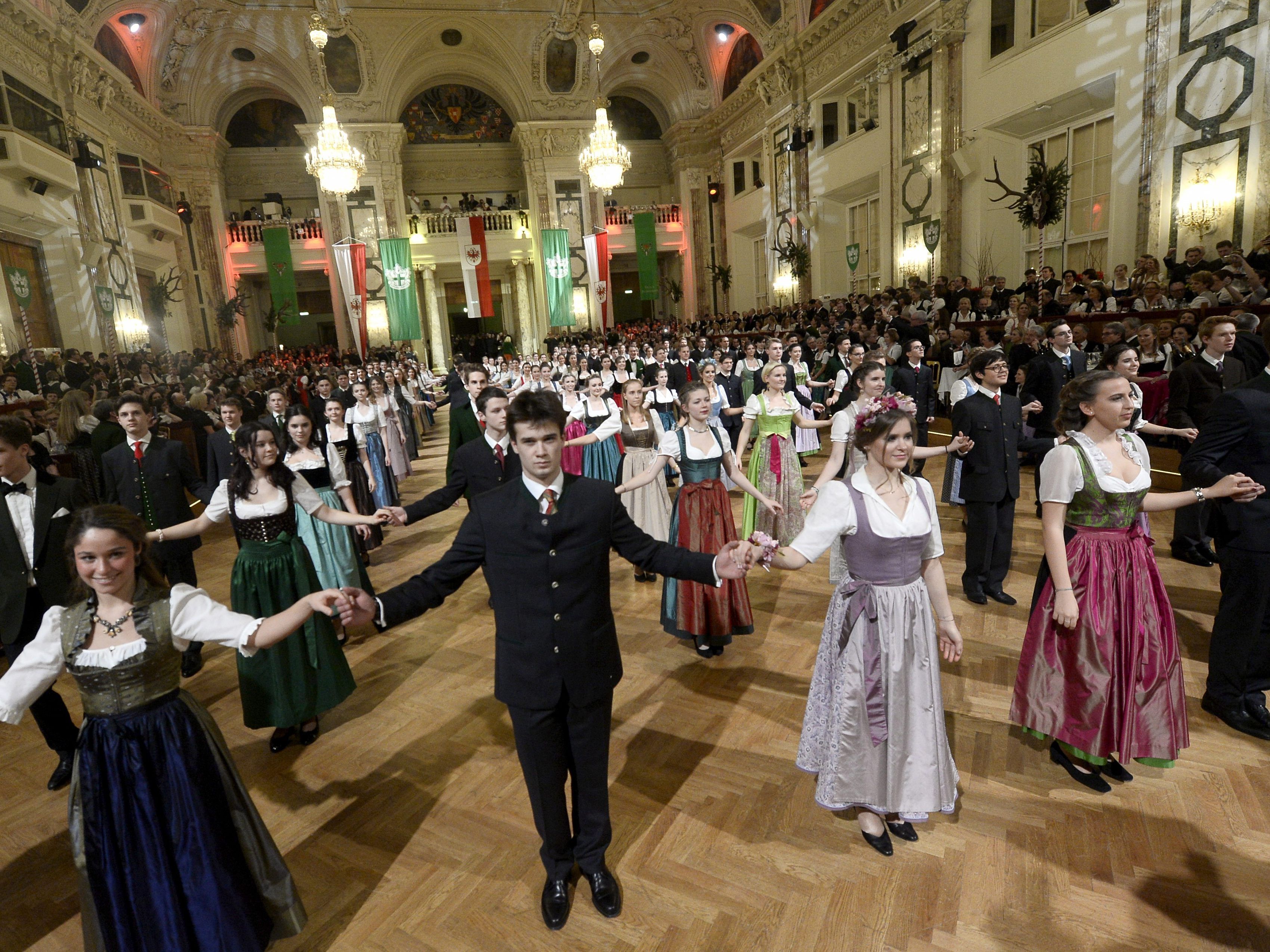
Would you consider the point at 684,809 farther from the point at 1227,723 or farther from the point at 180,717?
the point at 1227,723

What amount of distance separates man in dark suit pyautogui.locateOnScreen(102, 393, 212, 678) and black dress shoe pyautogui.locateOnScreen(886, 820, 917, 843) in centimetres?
413

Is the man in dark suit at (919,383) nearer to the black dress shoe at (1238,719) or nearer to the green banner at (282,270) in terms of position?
the black dress shoe at (1238,719)

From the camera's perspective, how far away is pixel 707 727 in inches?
143

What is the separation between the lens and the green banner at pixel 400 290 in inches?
870

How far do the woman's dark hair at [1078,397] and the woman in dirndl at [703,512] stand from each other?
70.8 inches

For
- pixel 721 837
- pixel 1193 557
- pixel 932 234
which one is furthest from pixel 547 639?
pixel 932 234

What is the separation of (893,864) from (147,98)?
91.6 ft

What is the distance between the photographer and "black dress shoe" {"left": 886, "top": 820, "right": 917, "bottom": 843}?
2.75 m

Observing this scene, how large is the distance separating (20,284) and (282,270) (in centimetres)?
1048

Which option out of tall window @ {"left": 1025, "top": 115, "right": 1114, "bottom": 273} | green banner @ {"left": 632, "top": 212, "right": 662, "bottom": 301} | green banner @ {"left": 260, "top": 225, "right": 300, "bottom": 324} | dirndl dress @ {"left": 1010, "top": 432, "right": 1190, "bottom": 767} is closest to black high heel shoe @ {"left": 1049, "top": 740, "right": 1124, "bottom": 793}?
dirndl dress @ {"left": 1010, "top": 432, "right": 1190, "bottom": 767}

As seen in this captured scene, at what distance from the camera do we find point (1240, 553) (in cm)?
313

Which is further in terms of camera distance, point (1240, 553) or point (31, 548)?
point (31, 548)

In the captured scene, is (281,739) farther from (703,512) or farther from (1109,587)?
(1109,587)

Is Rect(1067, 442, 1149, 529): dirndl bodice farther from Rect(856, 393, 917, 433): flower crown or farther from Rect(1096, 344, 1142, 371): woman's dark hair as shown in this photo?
Rect(1096, 344, 1142, 371): woman's dark hair
